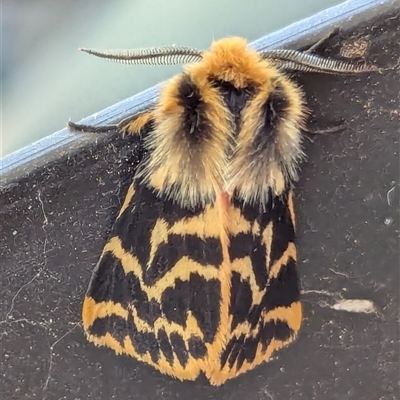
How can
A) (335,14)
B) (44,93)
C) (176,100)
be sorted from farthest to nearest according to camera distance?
(44,93)
(335,14)
(176,100)

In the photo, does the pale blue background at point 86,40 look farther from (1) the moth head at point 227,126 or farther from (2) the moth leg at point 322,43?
(1) the moth head at point 227,126

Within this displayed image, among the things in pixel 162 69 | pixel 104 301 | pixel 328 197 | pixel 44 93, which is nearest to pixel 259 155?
pixel 328 197

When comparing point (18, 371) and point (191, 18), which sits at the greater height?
point (191, 18)

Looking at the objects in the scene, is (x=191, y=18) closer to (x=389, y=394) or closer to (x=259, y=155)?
(x=259, y=155)

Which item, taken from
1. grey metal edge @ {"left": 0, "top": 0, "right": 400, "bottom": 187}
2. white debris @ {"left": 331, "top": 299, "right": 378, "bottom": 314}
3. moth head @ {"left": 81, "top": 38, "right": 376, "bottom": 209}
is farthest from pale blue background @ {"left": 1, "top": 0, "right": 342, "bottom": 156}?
white debris @ {"left": 331, "top": 299, "right": 378, "bottom": 314}

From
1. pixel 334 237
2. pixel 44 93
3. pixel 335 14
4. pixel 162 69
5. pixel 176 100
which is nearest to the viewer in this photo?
pixel 176 100

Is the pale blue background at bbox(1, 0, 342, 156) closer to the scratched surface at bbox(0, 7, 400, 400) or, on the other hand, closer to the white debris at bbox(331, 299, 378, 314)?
the scratched surface at bbox(0, 7, 400, 400)

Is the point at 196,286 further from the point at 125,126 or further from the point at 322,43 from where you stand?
the point at 322,43
